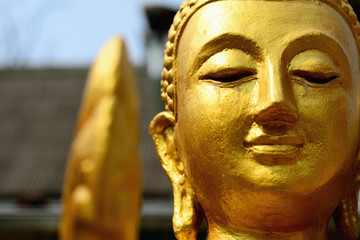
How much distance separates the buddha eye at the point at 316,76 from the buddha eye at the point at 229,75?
131 millimetres

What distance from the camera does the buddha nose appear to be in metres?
1.43

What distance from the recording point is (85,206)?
3.57 metres

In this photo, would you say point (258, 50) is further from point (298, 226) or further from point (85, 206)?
point (85, 206)

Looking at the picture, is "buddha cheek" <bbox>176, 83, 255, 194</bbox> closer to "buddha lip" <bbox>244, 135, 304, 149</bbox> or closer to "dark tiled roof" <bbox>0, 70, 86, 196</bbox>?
"buddha lip" <bbox>244, 135, 304, 149</bbox>

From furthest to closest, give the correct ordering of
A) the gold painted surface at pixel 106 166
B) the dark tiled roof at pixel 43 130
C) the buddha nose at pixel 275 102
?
the dark tiled roof at pixel 43 130
the gold painted surface at pixel 106 166
the buddha nose at pixel 275 102

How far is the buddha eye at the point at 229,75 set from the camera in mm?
1516

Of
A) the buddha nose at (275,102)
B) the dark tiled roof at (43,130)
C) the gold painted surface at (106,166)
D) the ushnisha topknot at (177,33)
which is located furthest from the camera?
the dark tiled roof at (43,130)

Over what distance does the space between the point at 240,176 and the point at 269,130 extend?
0.15 metres

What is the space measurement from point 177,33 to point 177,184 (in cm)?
48

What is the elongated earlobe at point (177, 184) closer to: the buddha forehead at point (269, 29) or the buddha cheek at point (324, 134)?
the buddha forehead at point (269, 29)

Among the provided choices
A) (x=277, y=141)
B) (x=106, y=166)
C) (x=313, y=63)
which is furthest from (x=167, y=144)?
(x=106, y=166)

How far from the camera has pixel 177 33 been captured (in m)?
1.73

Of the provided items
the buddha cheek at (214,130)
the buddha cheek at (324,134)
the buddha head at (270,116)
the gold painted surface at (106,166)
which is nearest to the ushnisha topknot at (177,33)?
the buddha head at (270,116)

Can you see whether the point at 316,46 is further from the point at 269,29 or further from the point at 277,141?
the point at 277,141
